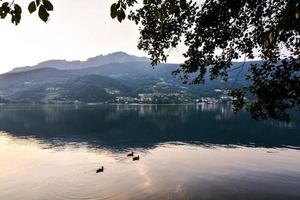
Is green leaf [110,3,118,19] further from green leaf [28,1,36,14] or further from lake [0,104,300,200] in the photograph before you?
lake [0,104,300,200]

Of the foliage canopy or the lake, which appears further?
the lake

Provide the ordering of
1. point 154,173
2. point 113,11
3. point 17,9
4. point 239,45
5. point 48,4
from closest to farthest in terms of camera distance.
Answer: point 48,4 < point 17,9 < point 113,11 < point 239,45 < point 154,173

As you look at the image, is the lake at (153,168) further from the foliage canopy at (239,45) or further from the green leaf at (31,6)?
the green leaf at (31,6)

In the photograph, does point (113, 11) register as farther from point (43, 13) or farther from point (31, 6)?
point (31, 6)

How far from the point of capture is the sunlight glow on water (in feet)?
156

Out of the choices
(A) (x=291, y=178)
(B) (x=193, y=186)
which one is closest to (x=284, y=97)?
(B) (x=193, y=186)

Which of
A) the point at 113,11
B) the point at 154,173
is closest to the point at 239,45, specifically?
the point at 113,11

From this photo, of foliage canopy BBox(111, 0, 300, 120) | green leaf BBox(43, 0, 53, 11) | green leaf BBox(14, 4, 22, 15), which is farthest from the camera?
foliage canopy BBox(111, 0, 300, 120)

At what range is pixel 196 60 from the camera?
26.5 m

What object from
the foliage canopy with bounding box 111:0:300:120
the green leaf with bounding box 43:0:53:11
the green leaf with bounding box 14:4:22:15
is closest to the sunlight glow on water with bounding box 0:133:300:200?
the foliage canopy with bounding box 111:0:300:120

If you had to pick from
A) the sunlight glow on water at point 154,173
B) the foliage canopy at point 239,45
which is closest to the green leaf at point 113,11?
the foliage canopy at point 239,45

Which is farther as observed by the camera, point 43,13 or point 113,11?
point 113,11

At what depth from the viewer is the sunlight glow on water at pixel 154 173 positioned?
47.5 m

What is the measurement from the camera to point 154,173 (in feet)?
200
